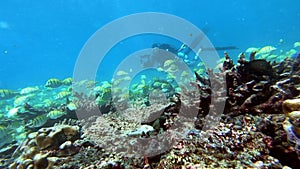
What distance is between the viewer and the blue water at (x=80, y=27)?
5050 centimetres

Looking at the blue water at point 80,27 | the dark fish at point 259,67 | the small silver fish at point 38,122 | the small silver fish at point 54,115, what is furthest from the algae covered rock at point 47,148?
the blue water at point 80,27

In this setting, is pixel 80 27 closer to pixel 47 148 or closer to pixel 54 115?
pixel 54 115

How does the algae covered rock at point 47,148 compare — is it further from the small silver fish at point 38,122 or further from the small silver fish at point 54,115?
the small silver fish at point 54,115

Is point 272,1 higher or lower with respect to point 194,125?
higher

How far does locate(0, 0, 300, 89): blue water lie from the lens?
50503 millimetres

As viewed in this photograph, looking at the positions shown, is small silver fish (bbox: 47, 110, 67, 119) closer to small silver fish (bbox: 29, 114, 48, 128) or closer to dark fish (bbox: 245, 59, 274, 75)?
small silver fish (bbox: 29, 114, 48, 128)

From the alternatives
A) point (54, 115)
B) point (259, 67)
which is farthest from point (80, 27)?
point (259, 67)

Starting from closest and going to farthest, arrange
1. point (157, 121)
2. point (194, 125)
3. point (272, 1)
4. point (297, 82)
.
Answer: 1. point (194, 125)
2. point (297, 82)
3. point (157, 121)
4. point (272, 1)

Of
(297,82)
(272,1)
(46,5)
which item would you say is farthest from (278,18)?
(297,82)

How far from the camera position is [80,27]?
7344 centimetres

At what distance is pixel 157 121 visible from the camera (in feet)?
10.6

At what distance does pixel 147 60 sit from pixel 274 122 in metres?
15.4

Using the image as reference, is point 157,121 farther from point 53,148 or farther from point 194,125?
point 53,148

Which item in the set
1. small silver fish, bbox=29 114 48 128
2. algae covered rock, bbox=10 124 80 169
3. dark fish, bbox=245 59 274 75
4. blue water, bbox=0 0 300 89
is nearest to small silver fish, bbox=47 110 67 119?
small silver fish, bbox=29 114 48 128
